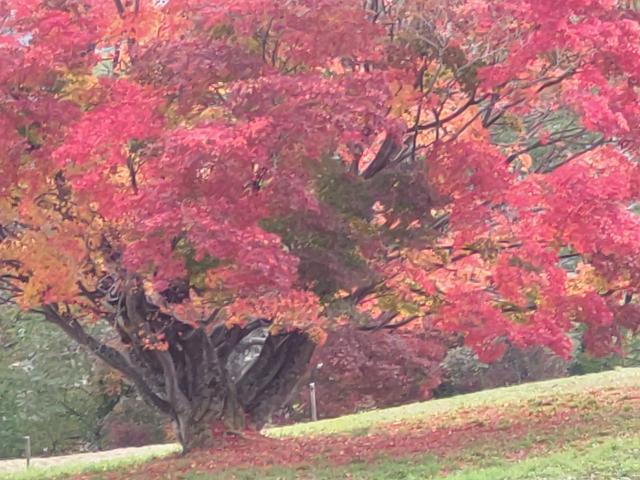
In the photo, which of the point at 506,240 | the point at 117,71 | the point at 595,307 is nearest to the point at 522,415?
the point at 595,307

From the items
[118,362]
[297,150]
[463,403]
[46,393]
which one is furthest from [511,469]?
[46,393]

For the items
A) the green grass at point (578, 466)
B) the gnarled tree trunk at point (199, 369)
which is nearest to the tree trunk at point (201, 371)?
the gnarled tree trunk at point (199, 369)

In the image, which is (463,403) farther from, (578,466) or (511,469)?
(578,466)

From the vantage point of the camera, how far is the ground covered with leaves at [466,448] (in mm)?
8469

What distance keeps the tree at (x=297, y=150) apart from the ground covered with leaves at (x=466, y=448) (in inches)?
62.0

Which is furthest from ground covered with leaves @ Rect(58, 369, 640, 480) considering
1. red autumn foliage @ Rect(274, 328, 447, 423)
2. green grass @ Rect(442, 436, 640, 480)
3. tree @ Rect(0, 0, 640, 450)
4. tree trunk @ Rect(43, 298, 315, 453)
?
red autumn foliage @ Rect(274, 328, 447, 423)

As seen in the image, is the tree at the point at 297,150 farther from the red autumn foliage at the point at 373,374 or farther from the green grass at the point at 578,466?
the red autumn foliage at the point at 373,374

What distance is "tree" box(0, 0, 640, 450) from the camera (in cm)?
879

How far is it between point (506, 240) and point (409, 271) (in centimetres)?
127

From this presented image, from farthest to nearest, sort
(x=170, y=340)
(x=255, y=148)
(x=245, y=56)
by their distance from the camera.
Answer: (x=170, y=340)
(x=245, y=56)
(x=255, y=148)

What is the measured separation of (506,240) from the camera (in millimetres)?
11414

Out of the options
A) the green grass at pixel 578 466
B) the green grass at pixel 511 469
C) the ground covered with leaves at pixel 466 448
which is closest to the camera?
the green grass at pixel 578 466

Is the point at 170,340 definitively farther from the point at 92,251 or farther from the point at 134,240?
the point at 134,240

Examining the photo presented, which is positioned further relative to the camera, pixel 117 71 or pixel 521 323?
pixel 521 323
